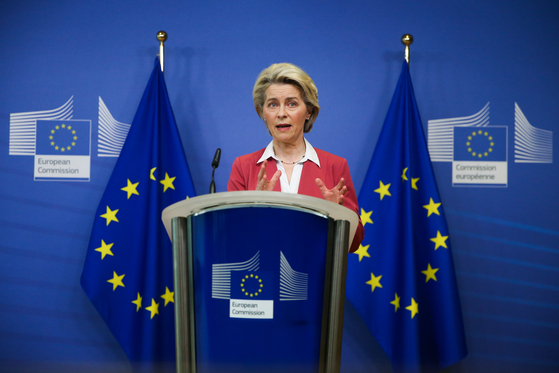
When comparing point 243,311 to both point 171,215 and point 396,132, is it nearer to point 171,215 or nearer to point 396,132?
point 171,215

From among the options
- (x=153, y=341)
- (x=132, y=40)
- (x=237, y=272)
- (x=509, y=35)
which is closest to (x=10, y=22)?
(x=132, y=40)

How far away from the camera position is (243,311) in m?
0.87

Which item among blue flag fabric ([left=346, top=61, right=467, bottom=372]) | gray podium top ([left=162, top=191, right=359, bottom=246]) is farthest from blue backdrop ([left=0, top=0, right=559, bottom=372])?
gray podium top ([left=162, top=191, right=359, bottom=246])

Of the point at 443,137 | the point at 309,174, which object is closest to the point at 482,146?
the point at 443,137

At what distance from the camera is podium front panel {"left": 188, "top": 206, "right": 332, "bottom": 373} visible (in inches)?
34.4

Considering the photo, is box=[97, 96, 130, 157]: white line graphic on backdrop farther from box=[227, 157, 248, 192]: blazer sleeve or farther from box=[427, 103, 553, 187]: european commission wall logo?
box=[427, 103, 553, 187]: european commission wall logo

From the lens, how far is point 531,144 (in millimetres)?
2707

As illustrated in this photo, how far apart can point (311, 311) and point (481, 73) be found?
7.86 ft

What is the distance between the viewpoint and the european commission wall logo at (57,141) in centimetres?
Answer: 272

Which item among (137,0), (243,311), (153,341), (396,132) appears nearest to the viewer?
(243,311)

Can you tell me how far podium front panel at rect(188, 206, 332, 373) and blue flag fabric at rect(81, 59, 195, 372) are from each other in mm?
1649

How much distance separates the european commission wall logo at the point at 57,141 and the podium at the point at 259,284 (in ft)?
6.69

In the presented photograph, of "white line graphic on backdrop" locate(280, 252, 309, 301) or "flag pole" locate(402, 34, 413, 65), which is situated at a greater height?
"flag pole" locate(402, 34, 413, 65)

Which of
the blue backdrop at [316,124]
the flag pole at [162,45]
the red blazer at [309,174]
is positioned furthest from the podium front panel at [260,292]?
the flag pole at [162,45]
